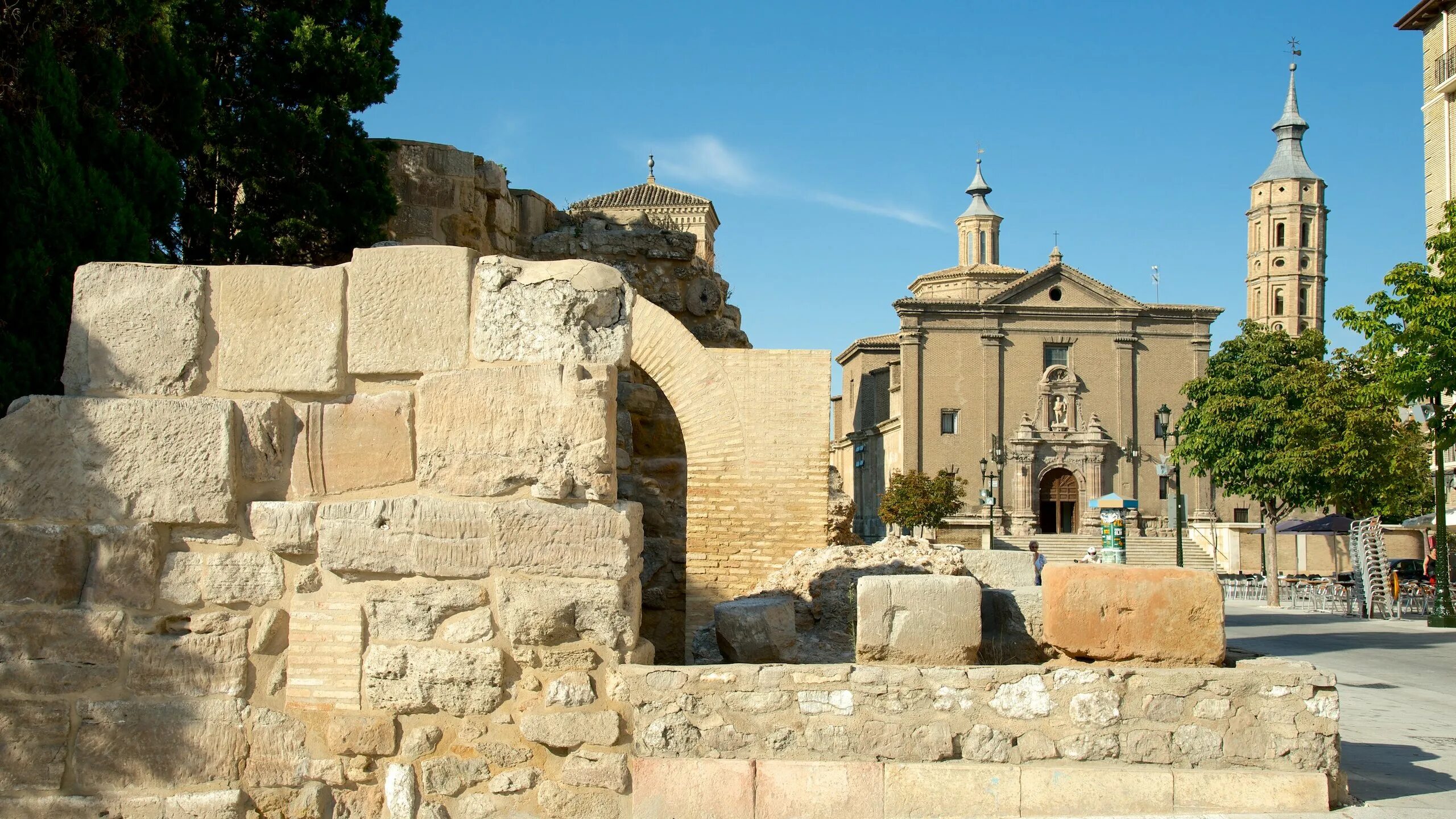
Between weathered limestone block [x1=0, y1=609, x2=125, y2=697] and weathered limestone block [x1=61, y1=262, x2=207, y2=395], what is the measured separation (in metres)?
0.76

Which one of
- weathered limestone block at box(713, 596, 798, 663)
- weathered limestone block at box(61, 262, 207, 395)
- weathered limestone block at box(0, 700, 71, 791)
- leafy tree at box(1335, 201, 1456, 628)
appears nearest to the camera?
weathered limestone block at box(0, 700, 71, 791)

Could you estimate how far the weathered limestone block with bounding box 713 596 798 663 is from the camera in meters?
5.29

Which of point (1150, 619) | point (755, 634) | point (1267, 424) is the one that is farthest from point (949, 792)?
point (1267, 424)

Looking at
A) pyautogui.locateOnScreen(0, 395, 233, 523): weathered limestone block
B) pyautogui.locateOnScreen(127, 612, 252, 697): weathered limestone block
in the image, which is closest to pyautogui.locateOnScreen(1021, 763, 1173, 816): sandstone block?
pyautogui.locateOnScreen(127, 612, 252, 697): weathered limestone block

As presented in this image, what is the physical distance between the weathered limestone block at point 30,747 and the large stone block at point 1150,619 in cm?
351

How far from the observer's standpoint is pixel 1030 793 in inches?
151

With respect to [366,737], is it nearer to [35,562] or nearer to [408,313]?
[35,562]

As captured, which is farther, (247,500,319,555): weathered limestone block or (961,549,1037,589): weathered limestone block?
(961,549,1037,589): weathered limestone block

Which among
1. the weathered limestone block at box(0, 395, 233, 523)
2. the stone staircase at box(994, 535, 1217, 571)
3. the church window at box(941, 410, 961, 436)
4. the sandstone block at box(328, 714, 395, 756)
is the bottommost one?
the stone staircase at box(994, 535, 1217, 571)

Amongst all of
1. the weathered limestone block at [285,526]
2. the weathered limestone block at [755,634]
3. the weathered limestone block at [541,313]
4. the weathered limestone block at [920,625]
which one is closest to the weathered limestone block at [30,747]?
the weathered limestone block at [285,526]

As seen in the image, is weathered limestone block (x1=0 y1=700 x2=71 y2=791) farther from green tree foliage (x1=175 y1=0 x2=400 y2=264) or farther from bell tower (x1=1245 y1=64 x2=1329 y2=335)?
bell tower (x1=1245 y1=64 x2=1329 y2=335)

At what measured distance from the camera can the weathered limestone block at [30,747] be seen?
3713 mm

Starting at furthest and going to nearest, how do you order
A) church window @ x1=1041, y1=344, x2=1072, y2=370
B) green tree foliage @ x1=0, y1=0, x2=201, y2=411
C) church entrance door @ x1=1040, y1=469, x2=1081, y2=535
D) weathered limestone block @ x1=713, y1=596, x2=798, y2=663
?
church window @ x1=1041, y1=344, x2=1072, y2=370 < church entrance door @ x1=1040, y1=469, x2=1081, y2=535 < green tree foliage @ x1=0, y1=0, x2=201, y2=411 < weathered limestone block @ x1=713, y1=596, x2=798, y2=663

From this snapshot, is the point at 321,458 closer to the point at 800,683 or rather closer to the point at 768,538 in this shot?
the point at 800,683
